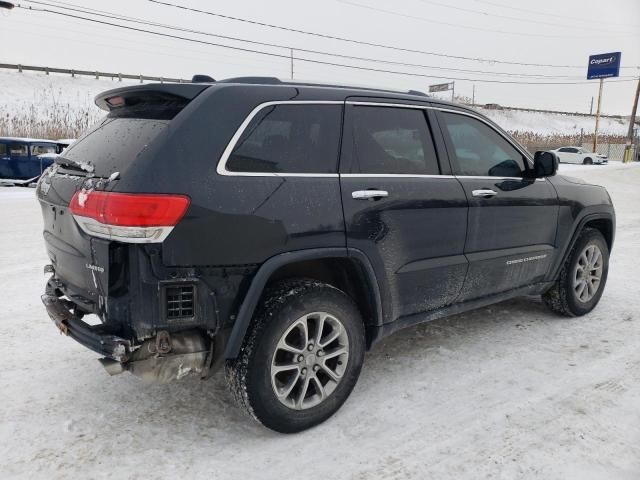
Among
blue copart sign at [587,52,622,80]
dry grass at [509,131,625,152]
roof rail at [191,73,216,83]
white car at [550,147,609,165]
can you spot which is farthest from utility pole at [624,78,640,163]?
roof rail at [191,73,216,83]

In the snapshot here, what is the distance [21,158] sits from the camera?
707 inches

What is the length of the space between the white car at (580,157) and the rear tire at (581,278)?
111 ft

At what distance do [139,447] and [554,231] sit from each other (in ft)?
11.1

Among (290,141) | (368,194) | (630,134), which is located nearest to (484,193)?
(368,194)

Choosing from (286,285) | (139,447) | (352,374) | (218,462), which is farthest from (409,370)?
(139,447)

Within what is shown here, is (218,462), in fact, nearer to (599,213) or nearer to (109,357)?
(109,357)

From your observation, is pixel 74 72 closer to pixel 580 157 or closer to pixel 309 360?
pixel 580 157

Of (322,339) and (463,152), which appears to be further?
(463,152)

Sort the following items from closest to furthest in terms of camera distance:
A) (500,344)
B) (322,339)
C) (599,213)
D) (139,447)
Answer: (139,447) → (322,339) → (500,344) → (599,213)

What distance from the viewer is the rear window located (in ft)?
8.22

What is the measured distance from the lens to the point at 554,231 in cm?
420

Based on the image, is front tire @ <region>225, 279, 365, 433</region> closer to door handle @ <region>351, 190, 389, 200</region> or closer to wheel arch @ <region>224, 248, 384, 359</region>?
wheel arch @ <region>224, 248, 384, 359</region>

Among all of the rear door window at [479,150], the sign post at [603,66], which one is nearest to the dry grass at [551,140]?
the sign post at [603,66]

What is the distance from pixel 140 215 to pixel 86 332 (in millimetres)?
710
